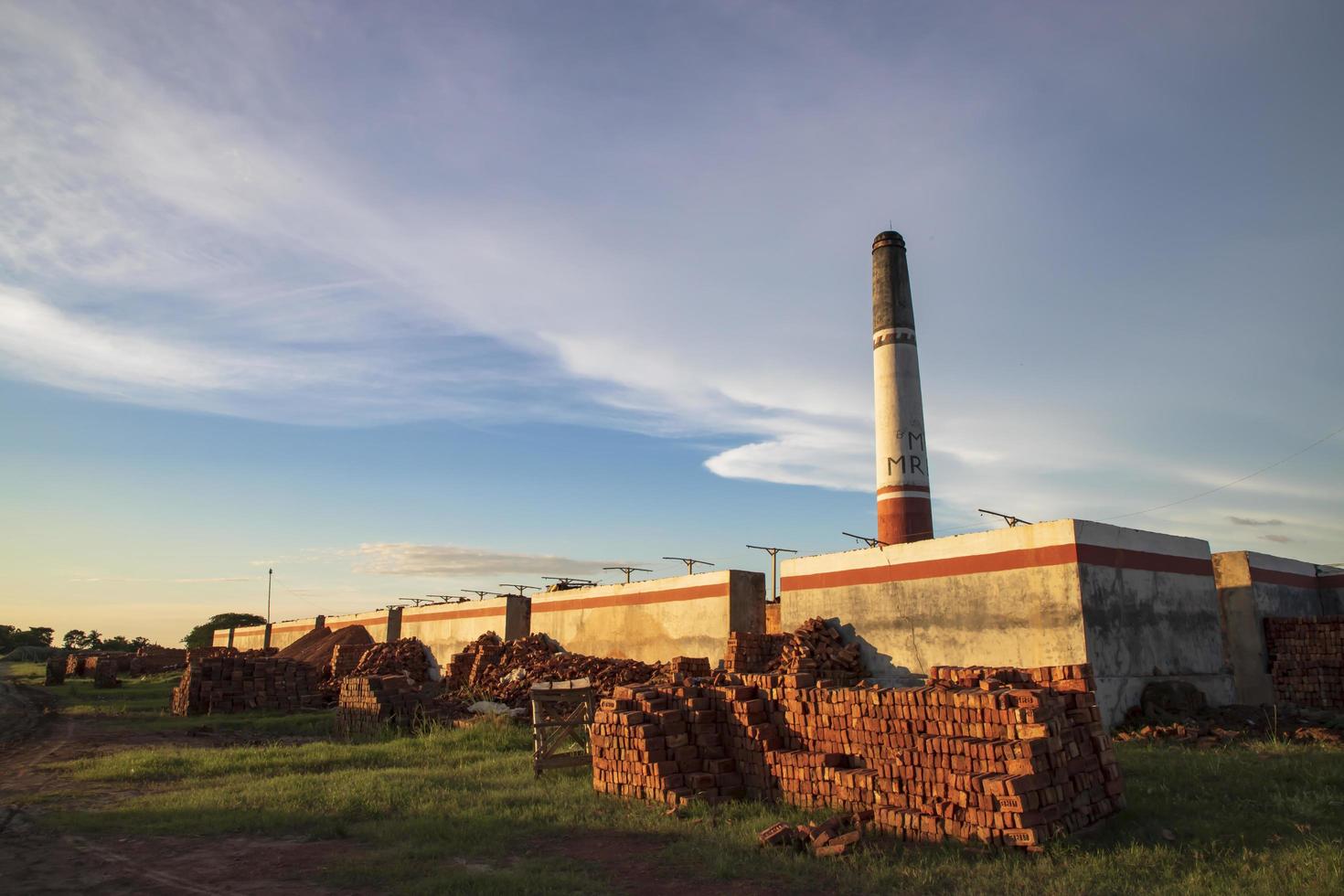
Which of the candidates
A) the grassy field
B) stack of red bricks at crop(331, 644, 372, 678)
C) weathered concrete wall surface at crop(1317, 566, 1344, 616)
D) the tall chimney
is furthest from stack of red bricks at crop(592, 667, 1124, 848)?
stack of red bricks at crop(331, 644, 372, 678)

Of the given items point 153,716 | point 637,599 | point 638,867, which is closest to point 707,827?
point 638,867

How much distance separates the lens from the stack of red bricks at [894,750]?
8102mm

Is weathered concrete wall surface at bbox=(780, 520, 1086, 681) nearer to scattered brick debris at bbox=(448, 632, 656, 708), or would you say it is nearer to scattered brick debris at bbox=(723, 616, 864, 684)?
scattered brick debris at bbox=(723, 616, 864, 684)

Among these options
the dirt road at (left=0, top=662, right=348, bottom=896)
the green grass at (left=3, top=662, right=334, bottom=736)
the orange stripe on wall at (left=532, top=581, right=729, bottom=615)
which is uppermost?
the orange stripe on wall at (left=532, top=581, right=729, bottom=615)

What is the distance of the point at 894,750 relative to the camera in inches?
Answer: 366

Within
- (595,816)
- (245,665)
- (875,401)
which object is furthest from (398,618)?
(595,816)

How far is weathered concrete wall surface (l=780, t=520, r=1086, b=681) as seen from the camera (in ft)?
48.7

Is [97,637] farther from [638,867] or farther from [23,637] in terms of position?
[638,867]

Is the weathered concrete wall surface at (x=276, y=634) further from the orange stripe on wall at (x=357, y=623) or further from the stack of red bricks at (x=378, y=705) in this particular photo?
the stack of red bricks at (x=378, y=705)

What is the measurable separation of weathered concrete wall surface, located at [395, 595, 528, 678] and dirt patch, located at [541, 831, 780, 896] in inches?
878

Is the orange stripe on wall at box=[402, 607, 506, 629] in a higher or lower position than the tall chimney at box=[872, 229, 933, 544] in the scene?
lower

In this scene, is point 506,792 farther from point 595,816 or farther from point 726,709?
point 726,709

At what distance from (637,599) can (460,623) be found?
1259 centimetres

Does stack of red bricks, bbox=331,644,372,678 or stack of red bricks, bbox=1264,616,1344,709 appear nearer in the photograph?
stack of red bricks, bbox=1264,616,1344,709
